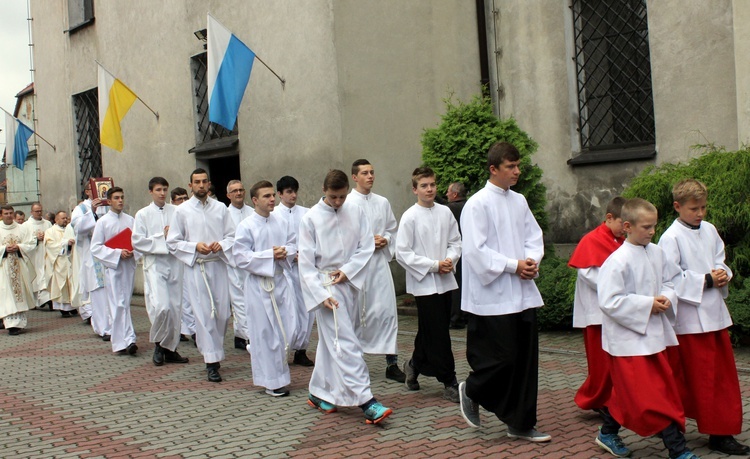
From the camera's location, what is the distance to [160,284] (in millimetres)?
10328

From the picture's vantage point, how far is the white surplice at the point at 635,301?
537 cm

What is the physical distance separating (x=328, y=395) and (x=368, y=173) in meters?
2.67

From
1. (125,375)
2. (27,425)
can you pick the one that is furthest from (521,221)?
(125,375)

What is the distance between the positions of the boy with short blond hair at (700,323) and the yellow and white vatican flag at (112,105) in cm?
1282

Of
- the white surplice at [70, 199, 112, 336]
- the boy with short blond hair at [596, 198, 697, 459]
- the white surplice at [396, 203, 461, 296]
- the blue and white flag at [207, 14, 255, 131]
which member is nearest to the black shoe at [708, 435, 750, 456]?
the boy with short blond hair at [596, 198, 697, 459]

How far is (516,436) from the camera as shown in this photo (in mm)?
6082

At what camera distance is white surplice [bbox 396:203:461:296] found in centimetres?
773

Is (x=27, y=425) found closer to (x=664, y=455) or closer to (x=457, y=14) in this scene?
(x=664, y=455)

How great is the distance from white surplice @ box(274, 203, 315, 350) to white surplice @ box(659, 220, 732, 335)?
4.44 metres

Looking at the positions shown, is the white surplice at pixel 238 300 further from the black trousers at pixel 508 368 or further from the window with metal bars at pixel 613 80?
the window with metal bars at pixel 613 80

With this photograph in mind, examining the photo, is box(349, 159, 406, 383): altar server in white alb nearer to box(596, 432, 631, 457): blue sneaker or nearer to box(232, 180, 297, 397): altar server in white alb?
box(232, 180, 297, 397): altar server in white alb

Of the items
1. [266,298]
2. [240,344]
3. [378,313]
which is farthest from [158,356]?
[378,313]

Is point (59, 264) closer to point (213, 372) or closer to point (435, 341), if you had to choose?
point (213, 372)

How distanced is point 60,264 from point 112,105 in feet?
10.3
